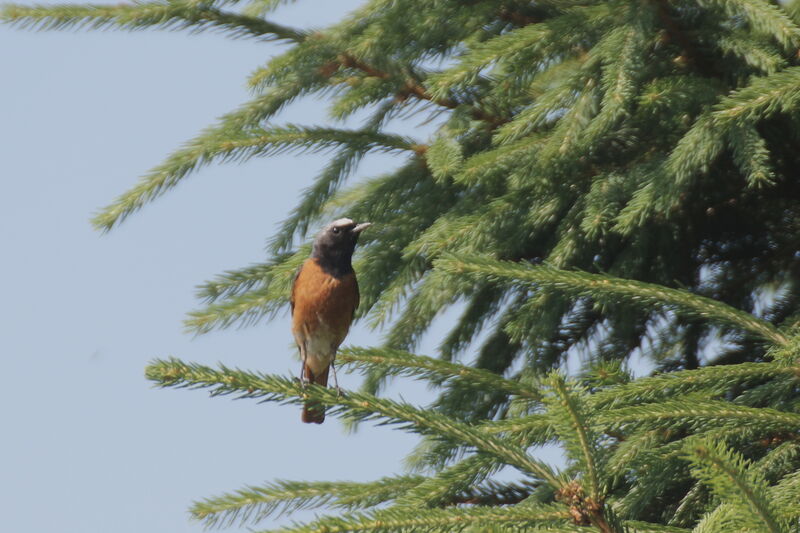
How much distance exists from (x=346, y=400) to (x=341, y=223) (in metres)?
2.01

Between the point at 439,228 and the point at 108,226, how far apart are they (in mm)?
1353

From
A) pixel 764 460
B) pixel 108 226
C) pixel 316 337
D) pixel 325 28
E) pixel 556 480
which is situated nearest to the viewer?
pixel 556 480

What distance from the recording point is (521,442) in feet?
9.43

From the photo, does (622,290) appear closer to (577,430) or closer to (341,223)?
(577,430)

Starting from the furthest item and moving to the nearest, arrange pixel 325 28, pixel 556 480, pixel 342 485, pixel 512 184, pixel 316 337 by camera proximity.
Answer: pixel 316 337 → pixel 325 28 → pixel 512 184 → pixel 342 485 → pixel 556 480

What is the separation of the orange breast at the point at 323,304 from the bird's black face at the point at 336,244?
0.06 metres

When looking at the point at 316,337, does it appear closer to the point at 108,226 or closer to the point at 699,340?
the point at 108,226

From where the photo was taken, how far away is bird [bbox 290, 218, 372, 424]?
4566 mm

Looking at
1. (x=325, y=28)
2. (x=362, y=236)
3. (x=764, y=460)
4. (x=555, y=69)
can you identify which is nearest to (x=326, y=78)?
(x=325, y=28)

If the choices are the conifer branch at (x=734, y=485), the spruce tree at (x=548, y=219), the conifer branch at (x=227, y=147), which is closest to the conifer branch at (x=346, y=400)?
the spruce tree at (x=548, y=219)

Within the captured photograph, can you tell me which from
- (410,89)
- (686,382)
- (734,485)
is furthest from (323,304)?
(734,485)

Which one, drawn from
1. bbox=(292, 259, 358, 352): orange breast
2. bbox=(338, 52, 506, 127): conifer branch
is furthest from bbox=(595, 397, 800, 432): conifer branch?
bbox=(292, 259, 358, 352): orange breast

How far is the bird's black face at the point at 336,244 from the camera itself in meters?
4.45

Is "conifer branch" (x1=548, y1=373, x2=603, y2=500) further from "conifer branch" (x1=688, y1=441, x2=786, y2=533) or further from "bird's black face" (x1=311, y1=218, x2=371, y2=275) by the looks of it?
"bird's black face" (x1=311, y1=218, x2=371, y2=275)
